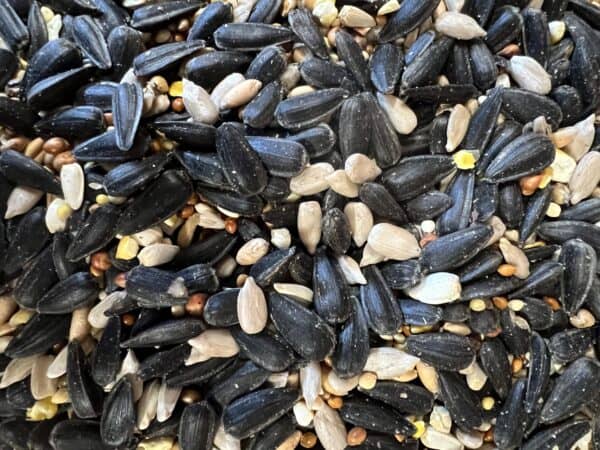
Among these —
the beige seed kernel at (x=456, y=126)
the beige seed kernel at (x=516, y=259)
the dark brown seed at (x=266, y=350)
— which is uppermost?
the beige seed kernel at (x=456, y=126)

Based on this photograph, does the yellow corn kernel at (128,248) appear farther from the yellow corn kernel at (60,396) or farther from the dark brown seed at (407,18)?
the dark brown seed at (407,18)

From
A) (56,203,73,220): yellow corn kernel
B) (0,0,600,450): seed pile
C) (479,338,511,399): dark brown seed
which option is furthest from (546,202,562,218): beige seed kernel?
(56,203,73,220): yellow corn kernel

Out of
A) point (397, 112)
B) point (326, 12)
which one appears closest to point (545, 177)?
point (397, 112)

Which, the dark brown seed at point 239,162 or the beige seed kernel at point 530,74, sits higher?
the beige seed kernel at point 530,74

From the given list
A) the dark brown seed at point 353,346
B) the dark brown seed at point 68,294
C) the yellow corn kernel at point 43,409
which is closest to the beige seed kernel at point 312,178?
the dark brown seed at point 353,346

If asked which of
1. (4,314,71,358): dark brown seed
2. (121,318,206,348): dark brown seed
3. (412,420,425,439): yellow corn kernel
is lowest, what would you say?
(412,420,425,439): yellow corn kernel

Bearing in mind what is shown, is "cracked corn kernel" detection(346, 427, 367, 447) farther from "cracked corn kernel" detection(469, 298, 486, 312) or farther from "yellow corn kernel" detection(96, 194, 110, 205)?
"yellow corn kernel" detection(96, 194, 110, 205)

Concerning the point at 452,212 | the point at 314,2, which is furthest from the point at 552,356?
the point at 314,2
